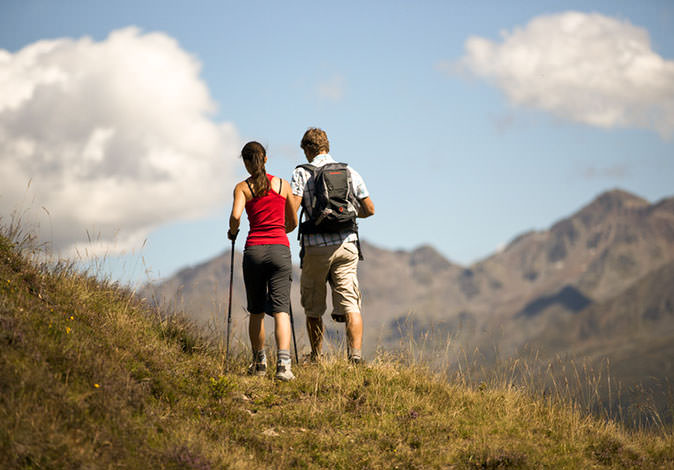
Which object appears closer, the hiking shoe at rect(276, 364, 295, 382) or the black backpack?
the hiking shoe at rect(276, 364, 295, 382)

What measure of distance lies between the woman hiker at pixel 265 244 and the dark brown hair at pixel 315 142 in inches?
30.8

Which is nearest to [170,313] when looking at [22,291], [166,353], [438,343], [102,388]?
[166,353]

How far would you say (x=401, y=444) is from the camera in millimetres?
6918

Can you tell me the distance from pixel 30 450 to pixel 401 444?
3630 millimetres

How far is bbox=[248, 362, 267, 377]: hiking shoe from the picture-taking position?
825cm

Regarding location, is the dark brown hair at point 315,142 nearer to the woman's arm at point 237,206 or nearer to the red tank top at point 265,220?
the red tank top at point 265,220

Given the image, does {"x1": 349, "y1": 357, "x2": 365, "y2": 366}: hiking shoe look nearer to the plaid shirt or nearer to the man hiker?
the man hiker

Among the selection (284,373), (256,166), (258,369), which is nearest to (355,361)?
(284,373)

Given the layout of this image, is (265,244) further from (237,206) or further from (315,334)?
(315,334)

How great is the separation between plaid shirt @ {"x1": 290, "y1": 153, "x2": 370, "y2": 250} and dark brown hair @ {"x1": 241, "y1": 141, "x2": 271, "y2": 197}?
57cm

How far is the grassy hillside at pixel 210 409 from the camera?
5730 millimetres

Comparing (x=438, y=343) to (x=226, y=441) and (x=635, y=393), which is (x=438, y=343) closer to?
(x=635, y=393)

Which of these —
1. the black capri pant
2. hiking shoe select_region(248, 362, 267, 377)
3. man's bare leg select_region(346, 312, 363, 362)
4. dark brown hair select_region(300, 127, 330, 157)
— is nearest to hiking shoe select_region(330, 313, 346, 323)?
man's bare leg select_region(346, 312, 363, 362)

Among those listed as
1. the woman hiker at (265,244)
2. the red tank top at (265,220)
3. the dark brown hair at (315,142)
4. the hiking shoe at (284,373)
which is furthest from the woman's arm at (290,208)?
the hiking shoe at (284,373)
